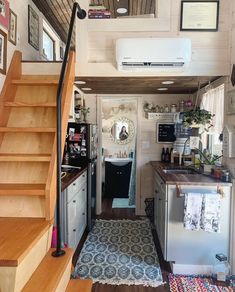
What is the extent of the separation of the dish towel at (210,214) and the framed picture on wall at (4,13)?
8.52ft

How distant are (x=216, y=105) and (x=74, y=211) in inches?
87.0

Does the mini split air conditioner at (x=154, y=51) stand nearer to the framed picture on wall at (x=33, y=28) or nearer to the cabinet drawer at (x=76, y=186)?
the framed picture on wall at (x=33, y=28)

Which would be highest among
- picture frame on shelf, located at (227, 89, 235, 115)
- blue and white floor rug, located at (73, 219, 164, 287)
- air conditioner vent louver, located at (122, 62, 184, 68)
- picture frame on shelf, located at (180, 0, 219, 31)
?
picture frame on shelf, located at (180, 0, 219, 31)

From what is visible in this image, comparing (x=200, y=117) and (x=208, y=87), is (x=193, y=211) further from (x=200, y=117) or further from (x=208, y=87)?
(x=208, y=87)

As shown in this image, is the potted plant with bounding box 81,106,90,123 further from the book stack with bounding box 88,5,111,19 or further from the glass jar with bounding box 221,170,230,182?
the glass jar with bounding box 221,170,230,182

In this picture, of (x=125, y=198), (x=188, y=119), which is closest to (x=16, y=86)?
(x=188, y=119)

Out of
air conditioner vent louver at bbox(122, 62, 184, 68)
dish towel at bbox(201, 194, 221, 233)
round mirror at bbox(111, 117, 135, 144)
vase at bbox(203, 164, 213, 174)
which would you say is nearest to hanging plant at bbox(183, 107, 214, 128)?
vase at bbox(203, 164, 213, 174)

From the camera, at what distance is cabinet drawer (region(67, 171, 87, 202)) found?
2662 mm

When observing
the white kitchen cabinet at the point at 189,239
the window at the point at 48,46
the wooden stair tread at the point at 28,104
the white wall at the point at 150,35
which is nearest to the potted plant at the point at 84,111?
the window at the point at 48,46

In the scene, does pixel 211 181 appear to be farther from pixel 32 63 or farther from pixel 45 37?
pixel 45 37

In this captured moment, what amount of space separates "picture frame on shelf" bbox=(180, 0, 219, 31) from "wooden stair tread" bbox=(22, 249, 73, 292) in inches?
99.4

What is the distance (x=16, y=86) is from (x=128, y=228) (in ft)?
8.47

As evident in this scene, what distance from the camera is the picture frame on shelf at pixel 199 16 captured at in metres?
2.67

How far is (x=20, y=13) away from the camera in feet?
9.52
